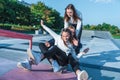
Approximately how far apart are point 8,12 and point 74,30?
32.5 metres

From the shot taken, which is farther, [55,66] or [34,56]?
[55,66]

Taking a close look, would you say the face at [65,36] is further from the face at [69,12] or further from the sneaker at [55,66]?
the face at [69,12]

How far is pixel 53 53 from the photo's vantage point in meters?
5.07

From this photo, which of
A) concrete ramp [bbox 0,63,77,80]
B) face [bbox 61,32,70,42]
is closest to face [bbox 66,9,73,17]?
face [bbox 61,32,70,42]

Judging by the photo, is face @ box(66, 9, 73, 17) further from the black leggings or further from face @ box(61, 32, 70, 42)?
the black leggings

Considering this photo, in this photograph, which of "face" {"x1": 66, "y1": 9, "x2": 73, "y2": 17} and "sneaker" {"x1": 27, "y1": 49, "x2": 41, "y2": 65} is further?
"face" {"x1": 66, "y1": 9, "x2": 73, "y2": 17}

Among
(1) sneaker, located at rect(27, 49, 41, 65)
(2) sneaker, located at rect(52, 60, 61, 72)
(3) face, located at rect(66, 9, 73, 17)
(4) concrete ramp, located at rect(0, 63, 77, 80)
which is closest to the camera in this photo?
(4) concrete ramp, located at rect(0, 63, 77, 80)

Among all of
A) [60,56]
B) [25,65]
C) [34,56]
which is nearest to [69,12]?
[60,56]

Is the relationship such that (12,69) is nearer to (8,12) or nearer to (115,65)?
(115,65)

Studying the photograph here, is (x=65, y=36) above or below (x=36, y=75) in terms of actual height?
above

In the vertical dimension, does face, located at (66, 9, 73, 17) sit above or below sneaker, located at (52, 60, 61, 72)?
above

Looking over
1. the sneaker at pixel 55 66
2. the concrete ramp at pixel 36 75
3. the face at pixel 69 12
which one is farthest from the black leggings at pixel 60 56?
the face at pixel 69 12

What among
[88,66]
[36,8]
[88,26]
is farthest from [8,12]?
[88,26]

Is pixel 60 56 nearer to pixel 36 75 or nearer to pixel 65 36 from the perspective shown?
pixel 65 36
